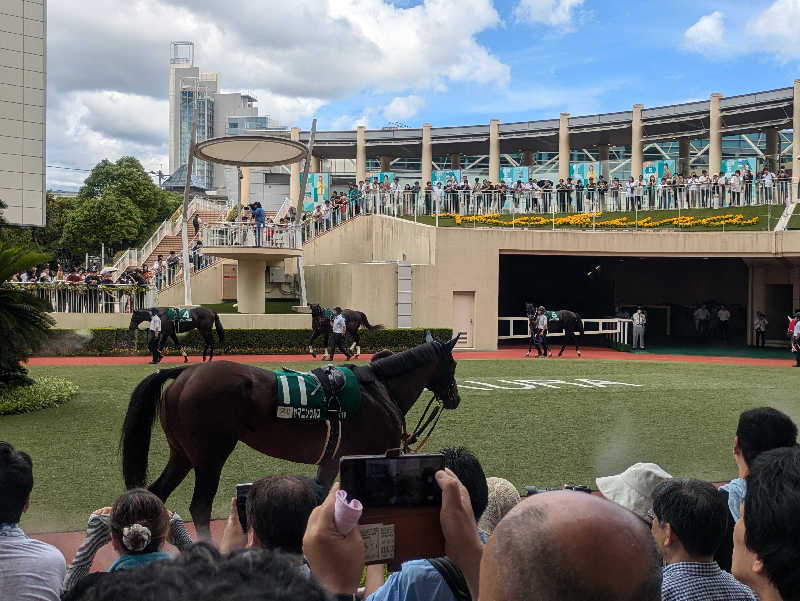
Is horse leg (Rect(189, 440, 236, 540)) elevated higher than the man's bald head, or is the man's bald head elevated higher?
the man's bald head

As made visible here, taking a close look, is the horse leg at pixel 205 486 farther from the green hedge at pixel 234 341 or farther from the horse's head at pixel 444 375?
the green hedge at pixel 234 341

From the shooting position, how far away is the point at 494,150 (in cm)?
4372

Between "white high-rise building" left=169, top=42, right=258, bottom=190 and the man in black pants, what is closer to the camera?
the man in black pants

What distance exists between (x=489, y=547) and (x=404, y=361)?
5426mm

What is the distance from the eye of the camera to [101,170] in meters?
A: 75.1

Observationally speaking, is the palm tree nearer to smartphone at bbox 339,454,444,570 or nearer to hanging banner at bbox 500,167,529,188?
smartphone at bbox 339,454,444,570

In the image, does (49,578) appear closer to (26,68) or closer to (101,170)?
(26,68)


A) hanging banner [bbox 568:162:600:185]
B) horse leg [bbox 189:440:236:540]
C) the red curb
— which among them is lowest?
the red curb

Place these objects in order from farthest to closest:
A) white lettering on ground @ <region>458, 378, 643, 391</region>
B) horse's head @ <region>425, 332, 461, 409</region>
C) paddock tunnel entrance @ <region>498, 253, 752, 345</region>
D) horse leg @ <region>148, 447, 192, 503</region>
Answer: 1. paddock tunnel entrance @ <region>498, 253, 752, 345</region>
2. white lettering on ground @ <region>458, 378, 643, 391</region>
3. horse's head @ <region>425, 332, 461, 409</region>
4. horse leg @ <region>148, 447, 192, 503</region>

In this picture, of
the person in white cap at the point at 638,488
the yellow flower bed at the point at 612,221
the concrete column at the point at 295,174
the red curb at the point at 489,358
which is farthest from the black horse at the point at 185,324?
the concrete column at the point at 295,174

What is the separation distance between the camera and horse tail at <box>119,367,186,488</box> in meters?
6.27

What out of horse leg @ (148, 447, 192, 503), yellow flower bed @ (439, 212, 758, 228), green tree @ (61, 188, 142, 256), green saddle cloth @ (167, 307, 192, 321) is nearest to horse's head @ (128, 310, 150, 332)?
green saddle cloth @ (167, 307, 192, 321)

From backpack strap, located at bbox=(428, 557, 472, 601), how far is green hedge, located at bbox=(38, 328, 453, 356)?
20.7 metres

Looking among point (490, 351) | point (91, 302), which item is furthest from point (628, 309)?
point (91, 302)
